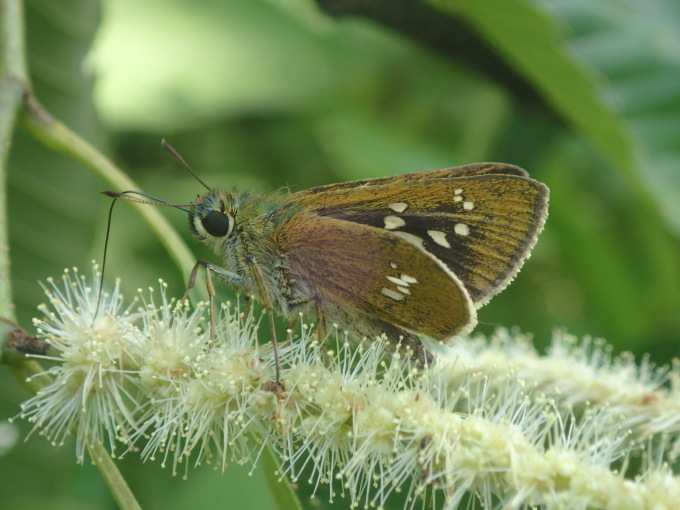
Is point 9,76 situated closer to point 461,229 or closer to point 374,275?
point 374,275

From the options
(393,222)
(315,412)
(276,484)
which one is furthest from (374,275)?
(276,484)

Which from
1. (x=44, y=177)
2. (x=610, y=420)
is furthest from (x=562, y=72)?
(x=44, y=177)

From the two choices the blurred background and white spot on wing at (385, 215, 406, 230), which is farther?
the blurred background

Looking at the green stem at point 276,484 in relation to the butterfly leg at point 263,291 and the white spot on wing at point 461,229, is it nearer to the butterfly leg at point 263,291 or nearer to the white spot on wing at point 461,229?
the butterfly leg at point 263,291

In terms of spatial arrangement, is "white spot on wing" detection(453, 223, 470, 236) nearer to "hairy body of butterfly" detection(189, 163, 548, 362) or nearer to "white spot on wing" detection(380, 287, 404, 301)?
"hairy body of butterfly" detection(189, 163, 548, 362)

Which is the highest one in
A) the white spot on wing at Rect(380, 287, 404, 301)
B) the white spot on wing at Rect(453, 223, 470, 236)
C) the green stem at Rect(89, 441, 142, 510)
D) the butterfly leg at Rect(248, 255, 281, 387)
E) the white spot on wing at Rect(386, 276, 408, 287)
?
Answer: the white spot on wing at Rect(453, 223, 470, 236)

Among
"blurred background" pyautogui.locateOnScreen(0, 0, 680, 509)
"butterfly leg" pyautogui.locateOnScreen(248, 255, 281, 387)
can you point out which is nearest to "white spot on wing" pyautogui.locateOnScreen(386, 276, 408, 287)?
"butterfly leg" pyautogui.locateOnScreen(248, 255, 281, 387)
